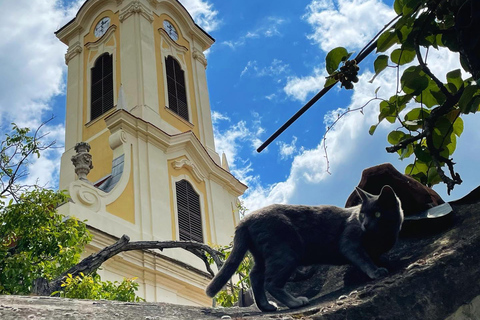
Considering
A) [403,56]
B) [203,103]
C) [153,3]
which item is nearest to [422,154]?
[403,56]

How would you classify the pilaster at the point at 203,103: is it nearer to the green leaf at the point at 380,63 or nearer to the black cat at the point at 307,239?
the black cat at the point at 307,239

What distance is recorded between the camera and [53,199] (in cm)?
1013

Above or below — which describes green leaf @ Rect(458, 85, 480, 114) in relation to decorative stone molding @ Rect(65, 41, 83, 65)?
below

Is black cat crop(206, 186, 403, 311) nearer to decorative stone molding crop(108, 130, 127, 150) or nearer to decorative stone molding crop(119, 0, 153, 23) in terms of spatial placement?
decorative stone molding crop(108, 130, 127, 150)

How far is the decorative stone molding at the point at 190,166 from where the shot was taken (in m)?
19.5

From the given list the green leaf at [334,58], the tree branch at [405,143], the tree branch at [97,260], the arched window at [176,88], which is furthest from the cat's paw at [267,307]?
the arched window at [176,88]

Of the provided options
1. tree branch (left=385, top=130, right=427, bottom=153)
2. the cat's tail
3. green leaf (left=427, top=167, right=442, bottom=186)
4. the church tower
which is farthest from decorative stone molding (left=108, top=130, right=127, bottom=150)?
tree branch (left=385, top=130, right=427, bottom=153)

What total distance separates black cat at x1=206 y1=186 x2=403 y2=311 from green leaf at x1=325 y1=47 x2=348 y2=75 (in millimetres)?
646

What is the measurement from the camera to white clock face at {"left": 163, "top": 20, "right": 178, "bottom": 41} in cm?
2350

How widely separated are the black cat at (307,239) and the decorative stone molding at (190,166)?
52.7ft

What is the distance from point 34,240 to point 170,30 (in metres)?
15.6

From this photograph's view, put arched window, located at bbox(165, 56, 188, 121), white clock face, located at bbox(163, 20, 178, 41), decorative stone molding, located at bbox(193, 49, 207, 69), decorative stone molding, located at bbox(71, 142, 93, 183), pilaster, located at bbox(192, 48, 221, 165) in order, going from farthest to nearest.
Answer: decorative stone molding, located at bbox(193, 49, 207, 69) < white clock face, located at bbox(163, 20, 178, 41) < pilaster, located at bbox(192, 48, 221, 165) < arched window, located at bbox(165, 56, 188, 121) < decorative stone molding, located at bbox(71, 142, 93, 183)

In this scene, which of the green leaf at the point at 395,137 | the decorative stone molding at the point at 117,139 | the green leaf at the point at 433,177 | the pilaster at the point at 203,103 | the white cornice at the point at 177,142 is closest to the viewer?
the green leaf at the point at 395,137

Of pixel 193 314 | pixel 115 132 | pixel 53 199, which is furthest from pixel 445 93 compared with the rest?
pixel 115 132
